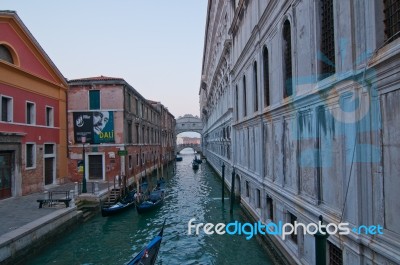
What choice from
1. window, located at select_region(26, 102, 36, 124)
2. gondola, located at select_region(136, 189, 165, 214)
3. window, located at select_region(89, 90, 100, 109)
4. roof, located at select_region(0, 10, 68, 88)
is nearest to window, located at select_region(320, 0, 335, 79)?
gondola, located at select_region(136, 189, 165, 214)

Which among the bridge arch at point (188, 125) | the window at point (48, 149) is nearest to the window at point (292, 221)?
the window at point (48, 149)

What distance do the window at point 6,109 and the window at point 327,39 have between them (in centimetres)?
1546

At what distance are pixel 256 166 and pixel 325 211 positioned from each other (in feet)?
20.4

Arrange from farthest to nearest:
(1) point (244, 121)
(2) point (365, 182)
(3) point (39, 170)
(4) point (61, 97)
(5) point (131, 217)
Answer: (4) point (61, 97) < (3) point (39, 170) < (5) point (131, 217) < (1) point (244, 121) < (2) point (365, 182)

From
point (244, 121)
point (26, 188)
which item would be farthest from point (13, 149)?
point (244, 121)

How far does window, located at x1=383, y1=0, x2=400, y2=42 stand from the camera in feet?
13.3

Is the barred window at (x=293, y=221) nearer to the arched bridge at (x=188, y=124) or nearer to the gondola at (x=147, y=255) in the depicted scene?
the gondola at (x=147, y=255)

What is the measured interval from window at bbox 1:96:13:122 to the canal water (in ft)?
22.6

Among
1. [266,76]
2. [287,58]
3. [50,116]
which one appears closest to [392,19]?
[287,58]

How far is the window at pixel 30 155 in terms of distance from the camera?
55.8ft

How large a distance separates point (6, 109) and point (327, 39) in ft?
51.7

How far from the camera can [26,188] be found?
16359mm

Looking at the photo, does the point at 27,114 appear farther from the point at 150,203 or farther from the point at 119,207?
the point at 150,203

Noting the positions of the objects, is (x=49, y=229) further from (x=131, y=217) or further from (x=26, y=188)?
(x=26, y=188)
